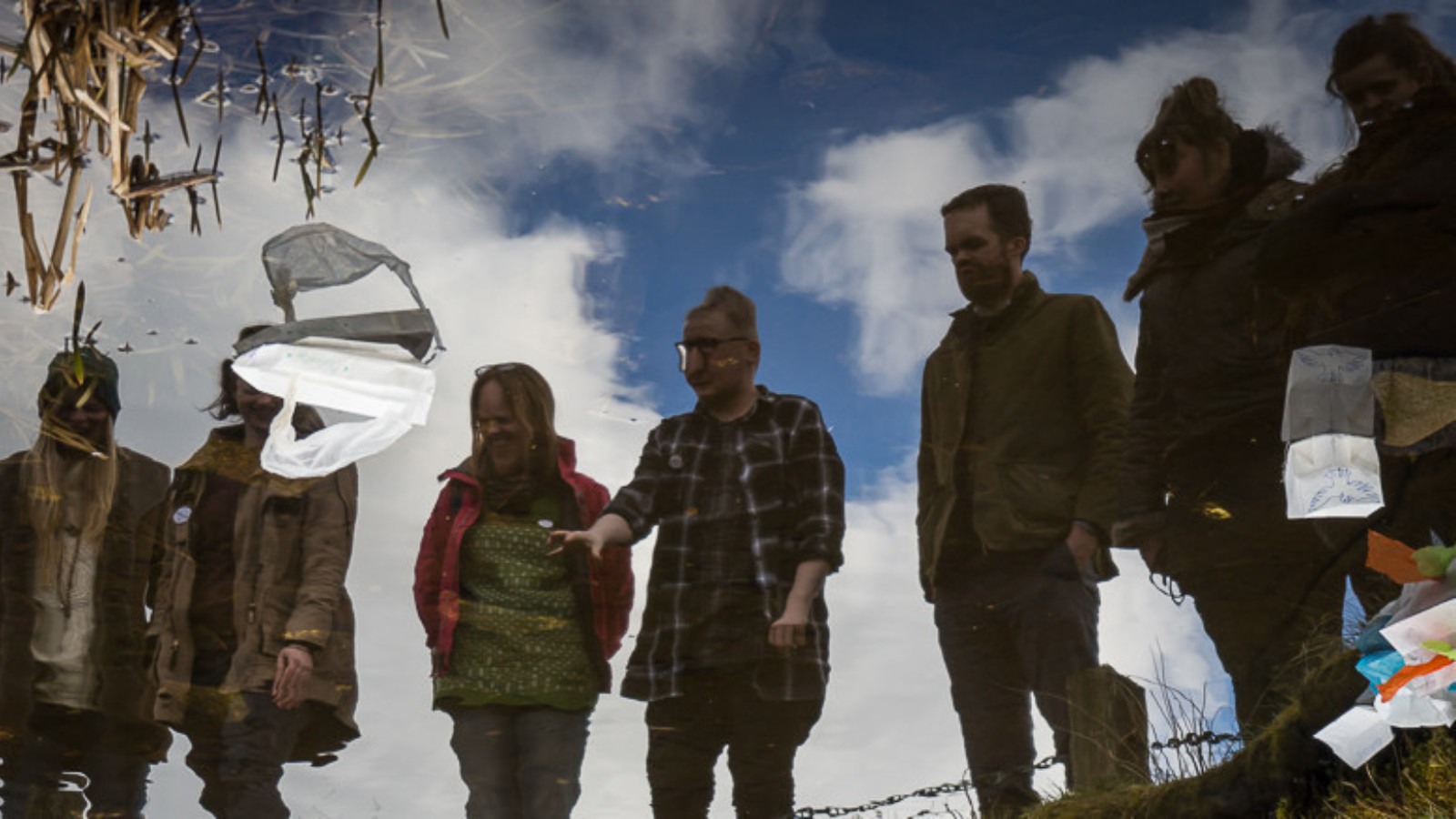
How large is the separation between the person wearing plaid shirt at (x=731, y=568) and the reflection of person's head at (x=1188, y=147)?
95 cm

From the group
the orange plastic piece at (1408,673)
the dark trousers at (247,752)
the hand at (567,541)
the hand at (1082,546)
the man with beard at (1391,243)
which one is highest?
the man with beard at (1391,243)

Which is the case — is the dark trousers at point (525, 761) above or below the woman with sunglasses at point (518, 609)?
below

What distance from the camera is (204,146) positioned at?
375cm

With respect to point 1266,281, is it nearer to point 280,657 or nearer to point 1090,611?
point 1090,611

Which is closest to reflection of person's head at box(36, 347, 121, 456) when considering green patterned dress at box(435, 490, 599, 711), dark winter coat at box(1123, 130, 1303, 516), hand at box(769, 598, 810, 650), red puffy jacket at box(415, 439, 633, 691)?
red puffy jacket at box(415, 439, 633, 691)

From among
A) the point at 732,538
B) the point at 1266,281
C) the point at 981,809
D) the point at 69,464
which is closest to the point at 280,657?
the point at 69,464

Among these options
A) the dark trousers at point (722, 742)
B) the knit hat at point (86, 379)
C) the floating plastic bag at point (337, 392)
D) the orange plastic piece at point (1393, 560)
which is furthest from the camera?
the knit hat at point (86, 379)

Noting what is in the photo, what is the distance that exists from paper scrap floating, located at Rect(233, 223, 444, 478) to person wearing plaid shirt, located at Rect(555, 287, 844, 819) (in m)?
0.62

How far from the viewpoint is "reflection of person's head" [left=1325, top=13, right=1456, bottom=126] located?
3.15 metres

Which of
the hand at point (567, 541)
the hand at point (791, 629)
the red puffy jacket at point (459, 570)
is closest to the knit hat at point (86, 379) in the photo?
the red puffy jacket at point (459, 570)

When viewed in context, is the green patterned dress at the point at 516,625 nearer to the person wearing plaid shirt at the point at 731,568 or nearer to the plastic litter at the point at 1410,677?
the person wearing plaid shirt at the point at 731,568

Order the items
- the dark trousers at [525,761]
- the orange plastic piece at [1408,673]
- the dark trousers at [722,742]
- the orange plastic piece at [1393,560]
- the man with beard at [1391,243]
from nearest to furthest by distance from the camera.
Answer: the orange plastic piece at [1408,673] < the orange plastic piece at [1393,560] < the man with beard at [1391,243] < the dark trousers at [722,742] < the dark trousers at [525,761]

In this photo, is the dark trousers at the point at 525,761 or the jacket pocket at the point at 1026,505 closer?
the jacket pocket at the point at 1026,505

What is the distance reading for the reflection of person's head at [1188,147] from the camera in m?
3.29
